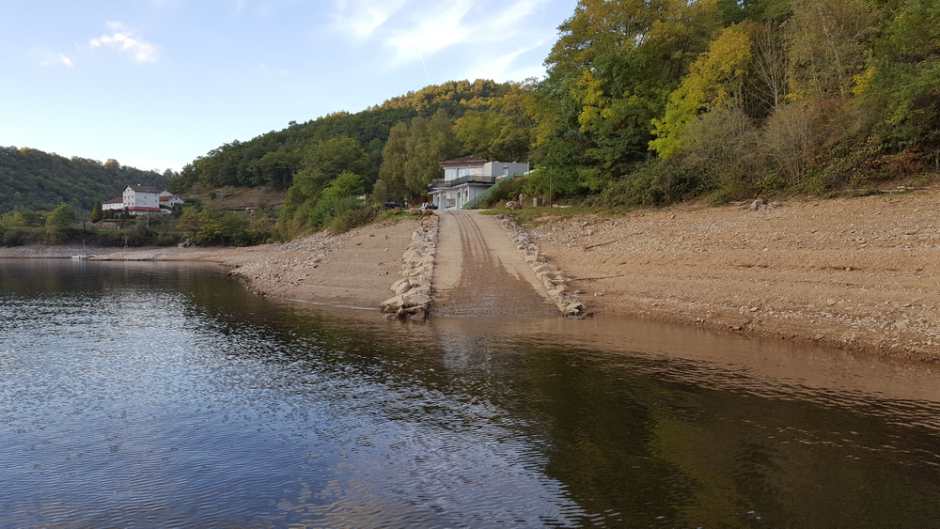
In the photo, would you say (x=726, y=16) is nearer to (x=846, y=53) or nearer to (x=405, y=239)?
(x=846, y=53)

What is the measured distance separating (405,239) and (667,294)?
1891cm

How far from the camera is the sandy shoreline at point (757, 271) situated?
55.3 ft

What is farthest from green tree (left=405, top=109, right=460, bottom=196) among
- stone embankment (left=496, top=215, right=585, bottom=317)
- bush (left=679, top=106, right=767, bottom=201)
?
bush (left=679, top=106, right=767, bottom=201)

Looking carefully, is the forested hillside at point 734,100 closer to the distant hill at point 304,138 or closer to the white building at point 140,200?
the distant hill at point 304,138

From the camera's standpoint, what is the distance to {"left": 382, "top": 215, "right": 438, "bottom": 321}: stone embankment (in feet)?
75.6

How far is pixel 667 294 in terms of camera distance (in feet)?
74.9

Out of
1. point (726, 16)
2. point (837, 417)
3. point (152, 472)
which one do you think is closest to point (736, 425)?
point (837, 417)

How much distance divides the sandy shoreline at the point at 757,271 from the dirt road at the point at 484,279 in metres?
2.10

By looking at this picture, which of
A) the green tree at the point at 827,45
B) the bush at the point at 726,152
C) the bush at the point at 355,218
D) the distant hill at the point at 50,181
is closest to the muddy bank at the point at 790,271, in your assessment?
the bush at the point at 726,152

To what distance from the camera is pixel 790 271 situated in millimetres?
20547

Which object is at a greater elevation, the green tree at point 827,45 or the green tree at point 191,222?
the green tree at point 827,45

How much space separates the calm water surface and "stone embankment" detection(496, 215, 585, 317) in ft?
15.0

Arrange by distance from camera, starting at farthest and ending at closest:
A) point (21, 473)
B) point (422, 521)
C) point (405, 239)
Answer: point (405, 239), point (21, 473), point (422, 521)

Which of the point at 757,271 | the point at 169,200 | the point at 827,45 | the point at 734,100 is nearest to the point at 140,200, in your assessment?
the point at 169,200
